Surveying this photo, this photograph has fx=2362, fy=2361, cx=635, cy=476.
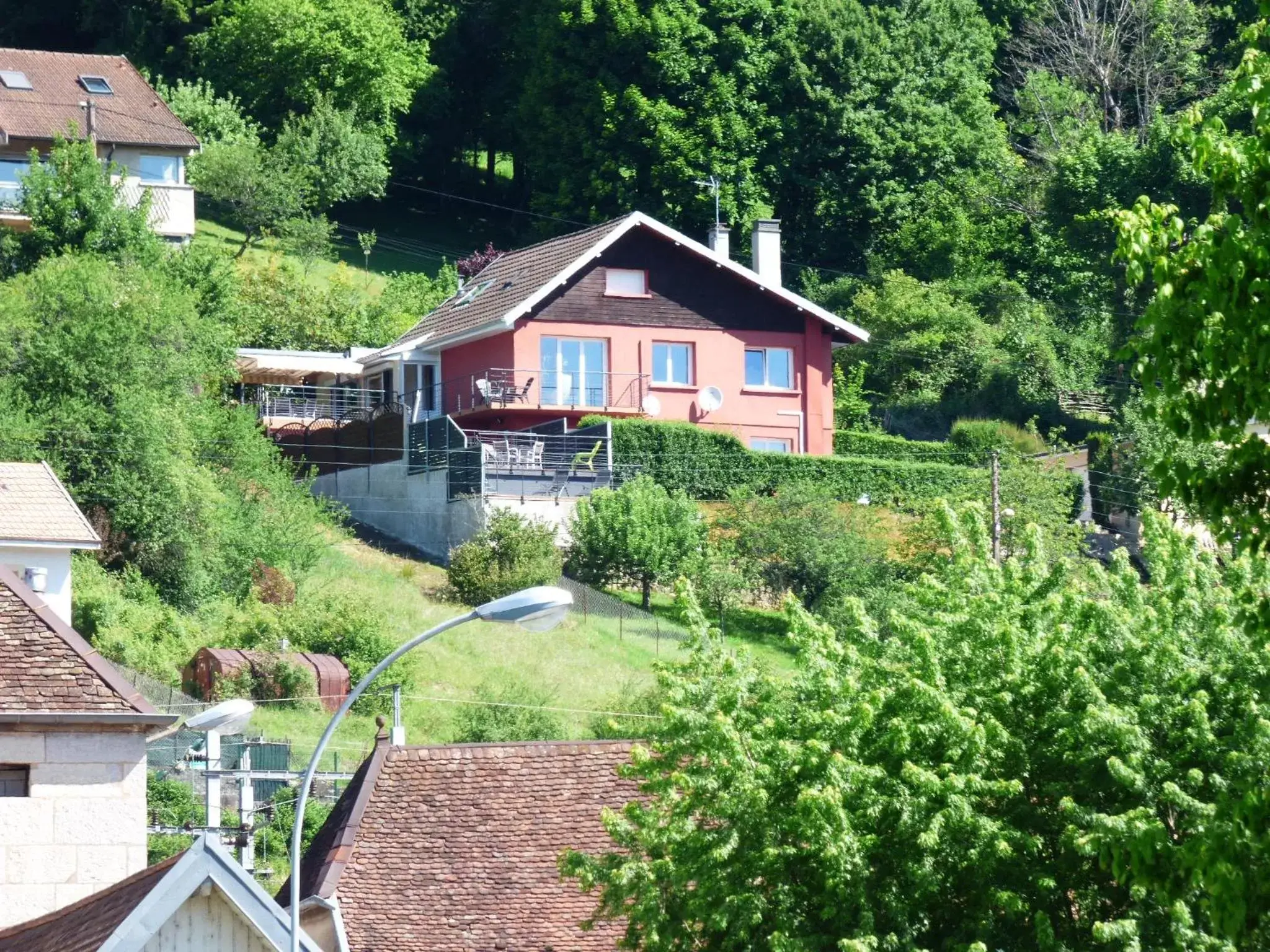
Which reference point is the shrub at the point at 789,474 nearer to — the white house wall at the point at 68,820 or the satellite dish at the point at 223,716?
the white house wall at the point at 68,820

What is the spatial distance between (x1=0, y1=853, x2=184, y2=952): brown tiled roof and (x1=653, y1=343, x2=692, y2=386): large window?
4315 cm

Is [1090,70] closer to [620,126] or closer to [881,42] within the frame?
[881,42]

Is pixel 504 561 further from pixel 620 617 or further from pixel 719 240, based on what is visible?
pixel 719 240

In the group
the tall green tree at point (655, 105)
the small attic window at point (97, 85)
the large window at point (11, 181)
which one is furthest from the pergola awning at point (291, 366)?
the tall green tree at point (655, 105)

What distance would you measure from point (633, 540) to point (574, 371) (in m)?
10.1

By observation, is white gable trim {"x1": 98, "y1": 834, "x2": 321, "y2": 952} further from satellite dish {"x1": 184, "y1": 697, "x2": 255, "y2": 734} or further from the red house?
the red house

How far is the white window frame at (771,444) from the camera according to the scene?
59500mm

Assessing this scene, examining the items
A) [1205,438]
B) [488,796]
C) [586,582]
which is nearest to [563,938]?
[488,796]

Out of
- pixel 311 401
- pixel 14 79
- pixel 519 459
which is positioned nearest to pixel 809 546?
pixel 519 459

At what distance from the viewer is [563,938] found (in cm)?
2314

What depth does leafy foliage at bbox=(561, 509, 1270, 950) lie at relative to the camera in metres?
19.7

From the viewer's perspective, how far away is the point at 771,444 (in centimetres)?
5978

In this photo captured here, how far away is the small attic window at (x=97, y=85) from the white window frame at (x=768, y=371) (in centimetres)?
2315

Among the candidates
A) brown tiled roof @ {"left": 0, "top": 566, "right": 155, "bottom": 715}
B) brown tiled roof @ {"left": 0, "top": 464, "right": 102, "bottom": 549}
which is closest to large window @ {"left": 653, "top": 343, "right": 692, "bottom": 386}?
brown tiled roof @ {"left": 0, "top": 464, "right": 102, "bottom": 549}
